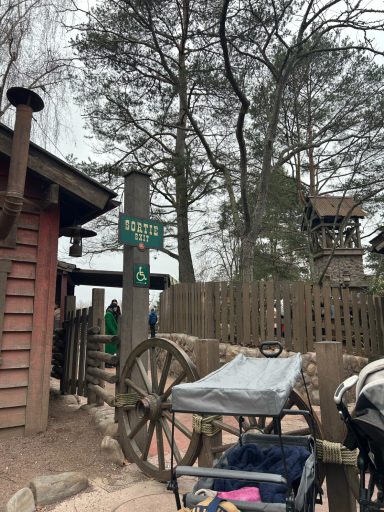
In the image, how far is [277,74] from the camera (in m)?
10.0

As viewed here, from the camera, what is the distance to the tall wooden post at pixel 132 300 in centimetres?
415

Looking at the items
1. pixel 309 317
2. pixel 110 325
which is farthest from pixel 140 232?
pixel 110 325

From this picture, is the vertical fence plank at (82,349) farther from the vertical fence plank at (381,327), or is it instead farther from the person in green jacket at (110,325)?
the vertical fence plank at (381,327)

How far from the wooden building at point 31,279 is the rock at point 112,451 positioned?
1.02m

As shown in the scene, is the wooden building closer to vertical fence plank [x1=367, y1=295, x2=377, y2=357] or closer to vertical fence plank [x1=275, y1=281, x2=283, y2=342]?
vertical fence plank [x1=275, y1=281, x2=283, y2=342]

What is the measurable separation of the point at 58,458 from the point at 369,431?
10.5ft

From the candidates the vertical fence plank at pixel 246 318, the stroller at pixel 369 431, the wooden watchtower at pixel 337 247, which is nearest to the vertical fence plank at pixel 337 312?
the vertical fence plank at pixel 246 318

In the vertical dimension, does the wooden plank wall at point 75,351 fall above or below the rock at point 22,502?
above

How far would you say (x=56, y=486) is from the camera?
3.04m

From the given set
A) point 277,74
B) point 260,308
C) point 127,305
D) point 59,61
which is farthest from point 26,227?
point 277,74

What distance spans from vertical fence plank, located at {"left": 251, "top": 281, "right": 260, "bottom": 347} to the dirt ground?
3595 millimetres

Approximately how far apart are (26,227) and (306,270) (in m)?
15.5

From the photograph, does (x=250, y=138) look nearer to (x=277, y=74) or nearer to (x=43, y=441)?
(x=277, y=74)

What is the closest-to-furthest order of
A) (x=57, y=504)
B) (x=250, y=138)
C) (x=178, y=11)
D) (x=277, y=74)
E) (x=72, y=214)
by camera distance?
1. (x=57, y=504)
2. (x=72, y=214)
3. (x=277, y=74)
4. (x=178, y=11)
5. (x=250, y=138)
